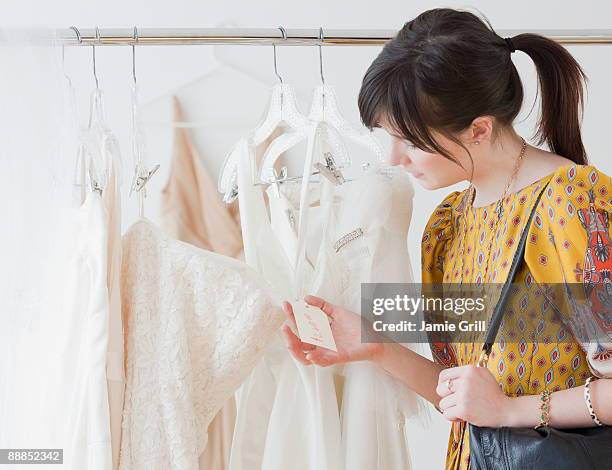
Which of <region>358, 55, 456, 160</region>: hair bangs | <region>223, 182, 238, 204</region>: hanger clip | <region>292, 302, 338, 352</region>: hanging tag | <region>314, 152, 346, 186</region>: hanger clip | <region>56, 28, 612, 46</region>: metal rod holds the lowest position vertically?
<region>292, 302, 338, 352</region>: hanging tag

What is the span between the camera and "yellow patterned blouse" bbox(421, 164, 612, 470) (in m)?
0.97

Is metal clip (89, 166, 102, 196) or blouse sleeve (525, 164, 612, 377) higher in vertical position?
metal clip (89, 166, 102, 196)

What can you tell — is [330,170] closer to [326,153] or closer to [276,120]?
[326,153]

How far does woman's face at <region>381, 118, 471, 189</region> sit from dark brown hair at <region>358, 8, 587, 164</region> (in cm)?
1

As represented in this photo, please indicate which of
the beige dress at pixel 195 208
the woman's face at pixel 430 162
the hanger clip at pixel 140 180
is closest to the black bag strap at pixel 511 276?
the woman's face at pixel 430 162

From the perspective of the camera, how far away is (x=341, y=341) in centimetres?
114

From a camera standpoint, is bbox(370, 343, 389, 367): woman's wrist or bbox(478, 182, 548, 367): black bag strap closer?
bbox(478, 182, 548, 367): black bag strap

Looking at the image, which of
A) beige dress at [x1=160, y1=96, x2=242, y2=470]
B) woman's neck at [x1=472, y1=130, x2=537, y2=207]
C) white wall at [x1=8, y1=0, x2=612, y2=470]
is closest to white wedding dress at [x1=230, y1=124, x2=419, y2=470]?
woman's neck at [x1=472, y1=130, x2=537, y2=207]

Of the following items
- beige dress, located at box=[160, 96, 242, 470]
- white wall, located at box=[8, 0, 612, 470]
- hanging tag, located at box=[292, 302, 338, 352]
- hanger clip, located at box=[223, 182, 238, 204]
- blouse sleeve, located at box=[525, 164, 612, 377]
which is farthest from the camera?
white wall, located at box=[8, 0, 612, 470]

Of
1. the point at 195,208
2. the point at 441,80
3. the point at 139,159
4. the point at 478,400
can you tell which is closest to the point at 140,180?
the point at 139,159

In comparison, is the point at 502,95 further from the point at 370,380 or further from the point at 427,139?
the point at 370,380

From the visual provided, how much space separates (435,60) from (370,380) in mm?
428

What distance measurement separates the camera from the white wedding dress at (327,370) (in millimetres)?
1136

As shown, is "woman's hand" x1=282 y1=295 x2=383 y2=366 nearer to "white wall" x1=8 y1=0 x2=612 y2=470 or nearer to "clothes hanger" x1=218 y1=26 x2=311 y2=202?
"clothes hanger" x1=218 y1=26 x2=311 y2=202
